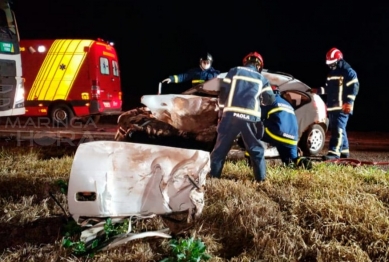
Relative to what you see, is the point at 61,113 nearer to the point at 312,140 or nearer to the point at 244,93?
the point at 312,140

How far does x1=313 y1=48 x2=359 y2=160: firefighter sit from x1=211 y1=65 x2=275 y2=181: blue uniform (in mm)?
2003

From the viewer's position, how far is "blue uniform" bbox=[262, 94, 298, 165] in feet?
18.0

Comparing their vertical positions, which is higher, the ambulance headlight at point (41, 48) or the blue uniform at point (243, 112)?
the ambulance headlight at point (41, 48)

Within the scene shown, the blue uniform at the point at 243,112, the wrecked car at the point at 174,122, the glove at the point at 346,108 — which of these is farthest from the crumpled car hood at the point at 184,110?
the glove at the point at 346,108

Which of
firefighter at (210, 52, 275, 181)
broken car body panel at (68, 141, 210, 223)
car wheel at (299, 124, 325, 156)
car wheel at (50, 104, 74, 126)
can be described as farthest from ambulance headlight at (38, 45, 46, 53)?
broken car body panel at (68, 141, 210, 223)

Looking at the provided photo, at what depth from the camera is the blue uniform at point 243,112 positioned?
475 centimetres

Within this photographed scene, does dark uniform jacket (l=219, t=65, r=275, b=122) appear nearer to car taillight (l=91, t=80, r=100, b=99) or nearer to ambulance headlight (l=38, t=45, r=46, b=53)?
car taillight (l=91, t=80, r=100, b=99)

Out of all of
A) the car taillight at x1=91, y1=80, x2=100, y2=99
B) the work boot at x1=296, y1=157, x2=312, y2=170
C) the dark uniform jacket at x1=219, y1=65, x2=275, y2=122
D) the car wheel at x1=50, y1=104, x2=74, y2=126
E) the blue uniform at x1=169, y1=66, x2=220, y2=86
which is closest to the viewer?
the dark uniform jacket at x1=219, y1=65, x2=275, y2=122

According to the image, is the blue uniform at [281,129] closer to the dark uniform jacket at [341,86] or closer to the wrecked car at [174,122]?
the wrecked car at [174,122]

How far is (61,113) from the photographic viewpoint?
34.5 feet

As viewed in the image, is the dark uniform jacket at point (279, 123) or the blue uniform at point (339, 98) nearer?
the dark uniform jacket at point (279, 123)

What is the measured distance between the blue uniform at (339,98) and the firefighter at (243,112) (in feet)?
6.72

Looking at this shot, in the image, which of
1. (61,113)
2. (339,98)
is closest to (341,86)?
(339,98)

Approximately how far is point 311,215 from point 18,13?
33.3m
